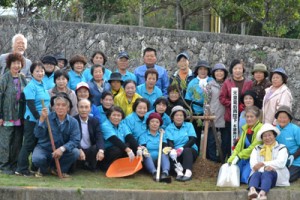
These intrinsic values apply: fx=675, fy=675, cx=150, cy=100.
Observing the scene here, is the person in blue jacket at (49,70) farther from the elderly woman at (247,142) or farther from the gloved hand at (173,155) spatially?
the elderly woman at (247,142)

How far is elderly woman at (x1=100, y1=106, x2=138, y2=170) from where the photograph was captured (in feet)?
33.7

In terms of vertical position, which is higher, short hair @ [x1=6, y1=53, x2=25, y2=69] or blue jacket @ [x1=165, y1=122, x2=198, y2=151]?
short hair @ [x1=6, y1=53, x2=25, y2=69]

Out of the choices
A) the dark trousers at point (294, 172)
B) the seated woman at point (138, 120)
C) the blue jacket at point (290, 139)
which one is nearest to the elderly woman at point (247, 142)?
the blue jacket at point (290, 139)

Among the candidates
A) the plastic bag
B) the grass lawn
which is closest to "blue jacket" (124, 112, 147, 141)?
the grass lawn

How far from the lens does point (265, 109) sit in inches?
415

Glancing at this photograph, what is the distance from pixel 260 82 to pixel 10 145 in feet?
13.4

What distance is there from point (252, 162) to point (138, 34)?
5922 mm

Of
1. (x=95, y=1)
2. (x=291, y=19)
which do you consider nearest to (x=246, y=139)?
(x=291, y=19)

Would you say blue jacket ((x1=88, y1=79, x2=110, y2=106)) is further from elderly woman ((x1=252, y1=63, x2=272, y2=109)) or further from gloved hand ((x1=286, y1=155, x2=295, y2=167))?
gloved hand ((x1=286, y1=155, x2=295, y2=167))

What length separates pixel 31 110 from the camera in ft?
32.2

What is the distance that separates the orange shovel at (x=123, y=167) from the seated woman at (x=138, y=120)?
1.46ft

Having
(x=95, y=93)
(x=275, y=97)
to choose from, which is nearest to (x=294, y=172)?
(x=275, y=97)

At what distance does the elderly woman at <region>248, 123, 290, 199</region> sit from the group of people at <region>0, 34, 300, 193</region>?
16 mm

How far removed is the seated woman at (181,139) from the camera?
10.2 meters
